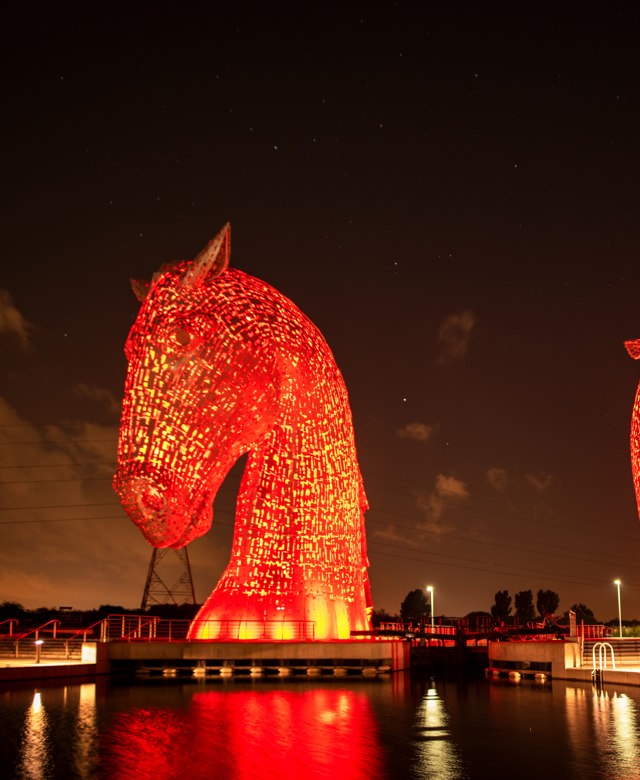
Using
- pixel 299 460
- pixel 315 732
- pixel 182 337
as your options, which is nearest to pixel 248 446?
pixel 299 460

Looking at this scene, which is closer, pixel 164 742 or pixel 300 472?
pixel 164 742

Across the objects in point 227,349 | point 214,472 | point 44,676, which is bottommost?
point 44,676

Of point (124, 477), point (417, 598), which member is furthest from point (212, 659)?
point (417, 598)

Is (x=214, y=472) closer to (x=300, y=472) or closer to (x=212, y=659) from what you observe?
(x=300, y=472)

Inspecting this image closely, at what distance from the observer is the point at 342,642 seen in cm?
1792

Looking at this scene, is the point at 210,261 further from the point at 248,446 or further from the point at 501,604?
the point at 501,604

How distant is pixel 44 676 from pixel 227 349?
7436 mm

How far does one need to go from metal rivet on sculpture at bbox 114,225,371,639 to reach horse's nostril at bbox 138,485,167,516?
0.07ft

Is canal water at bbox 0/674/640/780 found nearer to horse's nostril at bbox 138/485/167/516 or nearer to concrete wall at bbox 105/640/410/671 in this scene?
concrete wall at bbox 105/640/410/671

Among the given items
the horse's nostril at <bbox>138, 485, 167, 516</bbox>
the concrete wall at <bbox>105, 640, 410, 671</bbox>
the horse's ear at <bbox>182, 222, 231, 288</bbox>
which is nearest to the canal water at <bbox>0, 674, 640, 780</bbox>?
the concrete wall at <bbox>105, 640, 410, 671</bbox>

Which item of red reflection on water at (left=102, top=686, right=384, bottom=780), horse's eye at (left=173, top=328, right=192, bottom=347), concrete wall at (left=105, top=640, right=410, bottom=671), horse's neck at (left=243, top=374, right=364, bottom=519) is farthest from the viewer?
concrete wall at (left=105, top=640, right=410, bottom=671)

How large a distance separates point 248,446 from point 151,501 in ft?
10.1

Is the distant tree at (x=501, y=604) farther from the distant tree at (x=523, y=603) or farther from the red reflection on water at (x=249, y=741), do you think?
the red reflection on water at (x=249, y=741)

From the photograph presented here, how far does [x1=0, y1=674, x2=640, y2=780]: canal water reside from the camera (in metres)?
8.21
